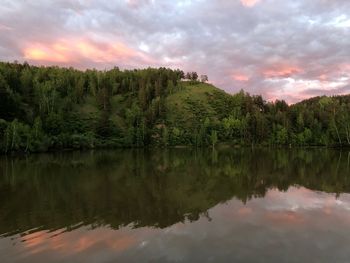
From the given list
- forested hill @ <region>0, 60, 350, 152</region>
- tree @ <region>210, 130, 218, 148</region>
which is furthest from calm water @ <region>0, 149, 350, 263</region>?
tree @ <region>210, 130, 218, 148</region>

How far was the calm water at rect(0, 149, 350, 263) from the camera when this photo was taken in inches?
608

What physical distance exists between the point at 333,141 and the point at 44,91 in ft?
402

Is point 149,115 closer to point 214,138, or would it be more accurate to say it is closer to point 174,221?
point 214,138

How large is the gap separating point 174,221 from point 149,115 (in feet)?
472

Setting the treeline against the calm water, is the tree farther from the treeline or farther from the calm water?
the calm water

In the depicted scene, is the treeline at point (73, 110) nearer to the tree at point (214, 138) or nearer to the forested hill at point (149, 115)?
the forested hill at point (149, 115)

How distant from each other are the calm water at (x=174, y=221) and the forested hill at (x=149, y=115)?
79.6 m

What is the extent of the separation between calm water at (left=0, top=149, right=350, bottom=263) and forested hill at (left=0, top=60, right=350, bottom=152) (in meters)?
79.6

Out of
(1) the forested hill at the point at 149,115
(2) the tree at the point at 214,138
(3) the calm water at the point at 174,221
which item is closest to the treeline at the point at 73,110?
(1) the forested hill at the point at 149,115

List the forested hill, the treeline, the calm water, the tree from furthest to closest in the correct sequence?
1. the tree
2. the forested hill
3. the treeline
4. the calm water

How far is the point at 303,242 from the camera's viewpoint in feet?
55.3

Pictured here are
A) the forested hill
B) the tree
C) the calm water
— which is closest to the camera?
the calm water

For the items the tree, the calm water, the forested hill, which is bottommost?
the calm water

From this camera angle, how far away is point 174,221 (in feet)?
69.2
